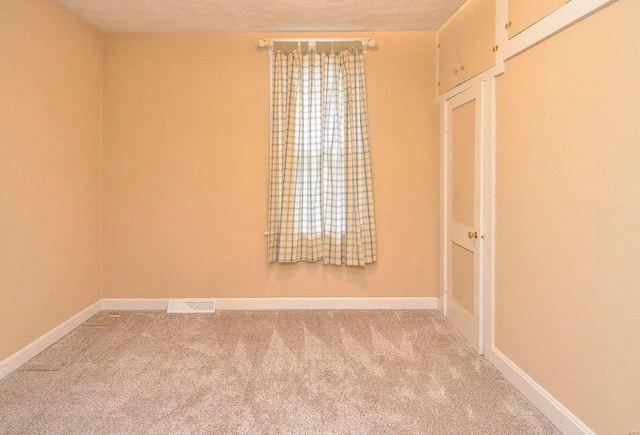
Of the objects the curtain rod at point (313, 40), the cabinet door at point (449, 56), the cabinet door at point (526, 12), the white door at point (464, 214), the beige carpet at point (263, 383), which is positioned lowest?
the beige carpet at point (263, 383)

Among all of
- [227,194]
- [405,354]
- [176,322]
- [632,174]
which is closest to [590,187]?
[632,174]

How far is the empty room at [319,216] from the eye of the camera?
181cm

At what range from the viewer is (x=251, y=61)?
367cm

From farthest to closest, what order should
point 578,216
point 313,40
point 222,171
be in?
point 222,171 → point 313,40 → point 578,216

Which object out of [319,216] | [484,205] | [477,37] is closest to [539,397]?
[484,205]

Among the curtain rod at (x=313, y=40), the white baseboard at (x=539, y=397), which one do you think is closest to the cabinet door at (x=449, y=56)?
the curtain rod at (x=313, y=40)

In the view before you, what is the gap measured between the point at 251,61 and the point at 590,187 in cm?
300

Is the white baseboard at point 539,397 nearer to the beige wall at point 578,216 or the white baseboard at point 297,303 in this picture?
the beige wall at point 578,216

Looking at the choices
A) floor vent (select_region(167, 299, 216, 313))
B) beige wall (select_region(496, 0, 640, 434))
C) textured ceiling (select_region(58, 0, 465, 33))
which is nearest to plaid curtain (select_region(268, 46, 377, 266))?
textured ceiling (select_region(58, 0, 465, 33))

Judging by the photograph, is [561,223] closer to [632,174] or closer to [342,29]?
[632,174]

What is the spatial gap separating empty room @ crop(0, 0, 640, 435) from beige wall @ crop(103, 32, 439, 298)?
0.02m

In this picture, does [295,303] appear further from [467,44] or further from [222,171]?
[467,44]

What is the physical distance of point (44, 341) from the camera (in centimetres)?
284

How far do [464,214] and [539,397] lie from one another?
4.71ft
